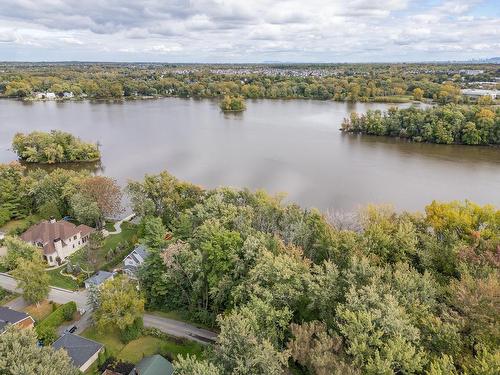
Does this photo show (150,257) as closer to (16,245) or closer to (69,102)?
(16,245)

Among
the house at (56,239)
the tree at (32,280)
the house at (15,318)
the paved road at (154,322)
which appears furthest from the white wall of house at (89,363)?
the house at (56,239)

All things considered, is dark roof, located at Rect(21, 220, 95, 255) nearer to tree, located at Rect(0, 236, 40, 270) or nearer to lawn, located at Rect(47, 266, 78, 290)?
tree, located at Rect(0, 236, 40, 270)

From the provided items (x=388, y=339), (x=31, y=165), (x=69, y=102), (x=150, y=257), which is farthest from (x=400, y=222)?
(x=69, y=102)

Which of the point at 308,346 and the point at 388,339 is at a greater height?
the point at 388,339

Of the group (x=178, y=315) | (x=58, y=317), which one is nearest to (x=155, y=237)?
(x=178, y=315)

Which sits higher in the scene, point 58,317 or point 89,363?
point 58,317

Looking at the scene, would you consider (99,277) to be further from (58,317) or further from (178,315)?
(178,315)

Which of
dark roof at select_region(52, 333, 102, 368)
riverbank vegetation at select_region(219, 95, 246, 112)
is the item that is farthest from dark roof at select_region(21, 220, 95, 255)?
riverbank vegetation at select_region(219, 95, 246, 112)

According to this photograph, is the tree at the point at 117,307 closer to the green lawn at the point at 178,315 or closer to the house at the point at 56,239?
the green lawn at the point at 178,315
